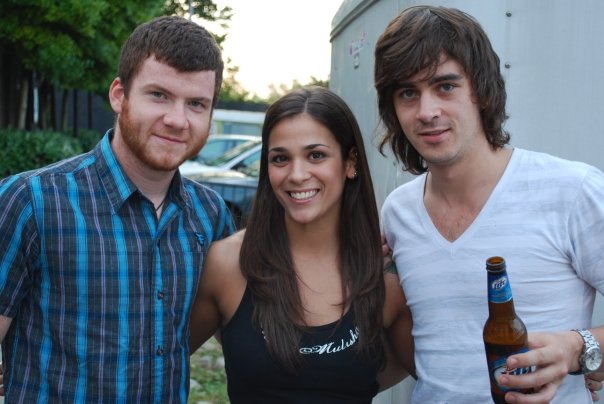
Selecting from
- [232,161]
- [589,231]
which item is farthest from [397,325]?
[232,161]

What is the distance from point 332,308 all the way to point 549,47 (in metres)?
1.48

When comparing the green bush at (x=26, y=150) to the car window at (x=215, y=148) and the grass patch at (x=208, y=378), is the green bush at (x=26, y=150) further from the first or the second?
the grass patch at (x=208, y=378)

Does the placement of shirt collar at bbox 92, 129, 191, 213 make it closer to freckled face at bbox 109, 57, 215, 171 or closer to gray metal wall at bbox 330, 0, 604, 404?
freckled face at bbox 109, 57, 215, 171

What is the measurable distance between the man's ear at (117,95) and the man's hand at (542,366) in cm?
164

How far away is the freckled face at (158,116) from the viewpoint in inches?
103

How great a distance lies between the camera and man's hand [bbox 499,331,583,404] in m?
2.07


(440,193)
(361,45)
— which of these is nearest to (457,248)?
(440,193)

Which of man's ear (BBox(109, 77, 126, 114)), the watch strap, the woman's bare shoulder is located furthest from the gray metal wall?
man's ear (BBox(109, 77, 126, 114))

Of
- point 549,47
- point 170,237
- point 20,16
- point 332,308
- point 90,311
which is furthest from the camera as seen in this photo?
point 20,16

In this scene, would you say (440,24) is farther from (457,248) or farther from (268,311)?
(268,311)

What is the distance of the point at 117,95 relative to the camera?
2729 mm

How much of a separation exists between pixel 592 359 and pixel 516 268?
37cm

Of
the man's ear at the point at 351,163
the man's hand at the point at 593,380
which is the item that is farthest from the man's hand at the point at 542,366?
the man's ear at the point at 351,163

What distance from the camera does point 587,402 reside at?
8.29ft
